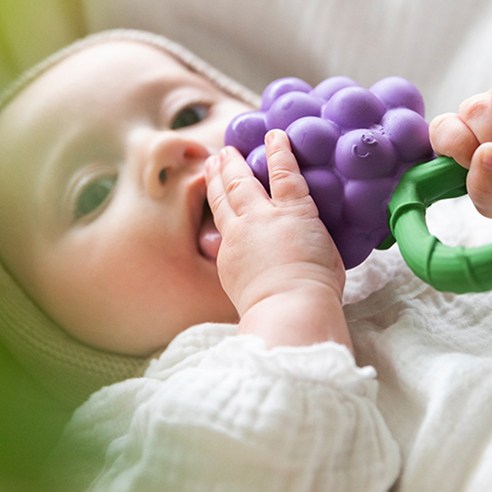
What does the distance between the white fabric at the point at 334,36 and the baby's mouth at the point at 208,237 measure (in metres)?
0.40

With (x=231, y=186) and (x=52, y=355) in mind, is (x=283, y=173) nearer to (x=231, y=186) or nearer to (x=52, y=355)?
(x=231, y=186)

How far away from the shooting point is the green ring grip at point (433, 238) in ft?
1.90

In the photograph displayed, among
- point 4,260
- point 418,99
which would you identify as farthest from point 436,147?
point 4,260

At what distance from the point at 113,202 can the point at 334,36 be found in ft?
1.47

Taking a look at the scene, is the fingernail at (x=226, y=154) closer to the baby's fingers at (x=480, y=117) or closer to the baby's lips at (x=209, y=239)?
the baby's lips at (x=209, y=239)

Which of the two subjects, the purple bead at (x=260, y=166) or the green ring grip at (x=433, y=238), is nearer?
the green ring grip at (x=433, y=238)

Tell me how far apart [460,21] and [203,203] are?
0.45 meters

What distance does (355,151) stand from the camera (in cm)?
Answer: 66

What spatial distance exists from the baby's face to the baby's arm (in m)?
0.09

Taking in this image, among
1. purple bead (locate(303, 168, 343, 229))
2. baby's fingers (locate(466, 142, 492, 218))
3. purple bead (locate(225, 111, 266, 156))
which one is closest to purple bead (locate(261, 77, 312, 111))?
purple bead (locate(225, 111, 266, 156))

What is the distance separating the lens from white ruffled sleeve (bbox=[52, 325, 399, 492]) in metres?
0.58

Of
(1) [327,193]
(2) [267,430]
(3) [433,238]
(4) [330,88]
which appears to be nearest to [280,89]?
(4) [330,88]

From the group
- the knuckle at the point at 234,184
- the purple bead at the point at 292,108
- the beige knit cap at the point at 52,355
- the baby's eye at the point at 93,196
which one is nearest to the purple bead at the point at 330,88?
the purple bead at the point at 292,108

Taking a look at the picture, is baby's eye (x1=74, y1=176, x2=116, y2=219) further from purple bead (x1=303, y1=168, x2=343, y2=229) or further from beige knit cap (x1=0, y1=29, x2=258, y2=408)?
purple bead (x1=303, y1=168, x2=343, y2=229)
